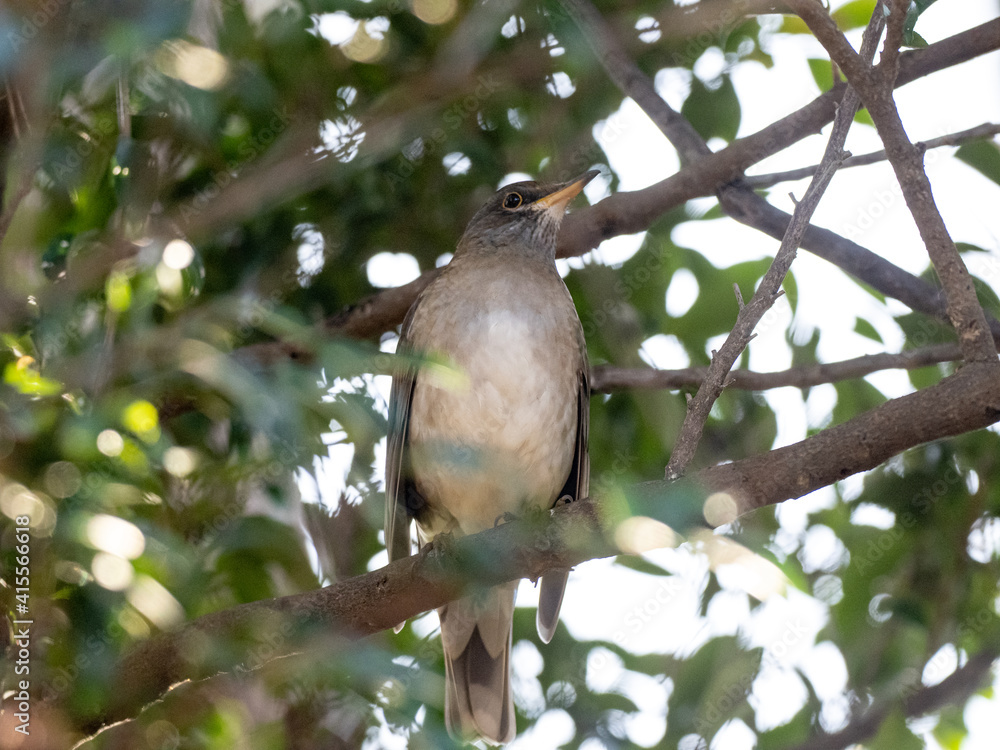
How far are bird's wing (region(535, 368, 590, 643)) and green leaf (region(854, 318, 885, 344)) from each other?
1277mm

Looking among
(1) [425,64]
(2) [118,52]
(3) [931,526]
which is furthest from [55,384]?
(3) [931,526]

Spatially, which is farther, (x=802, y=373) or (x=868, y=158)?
(x=868, y=158)

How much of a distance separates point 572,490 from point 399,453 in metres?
0.93

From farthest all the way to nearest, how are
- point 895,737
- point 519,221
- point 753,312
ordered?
point 519,221 < point 895,737 < point 753,312

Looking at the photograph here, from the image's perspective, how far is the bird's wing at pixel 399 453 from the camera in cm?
511

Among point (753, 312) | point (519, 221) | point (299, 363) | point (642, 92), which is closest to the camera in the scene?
point (753, 312)

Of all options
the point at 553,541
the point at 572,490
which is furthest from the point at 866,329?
the point at 553,541

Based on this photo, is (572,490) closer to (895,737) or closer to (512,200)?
(512,200)

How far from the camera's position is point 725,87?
16.7 feet

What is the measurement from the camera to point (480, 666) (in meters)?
5.18

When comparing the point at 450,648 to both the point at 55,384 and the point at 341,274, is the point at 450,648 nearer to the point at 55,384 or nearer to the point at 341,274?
the point at 341,274

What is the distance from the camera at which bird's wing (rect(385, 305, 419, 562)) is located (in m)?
5.11

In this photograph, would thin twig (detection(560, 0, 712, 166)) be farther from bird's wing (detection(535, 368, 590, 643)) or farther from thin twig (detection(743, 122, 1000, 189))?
bird's wing (detection(535, 368, 590, 643))

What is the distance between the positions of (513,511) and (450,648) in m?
0.76
